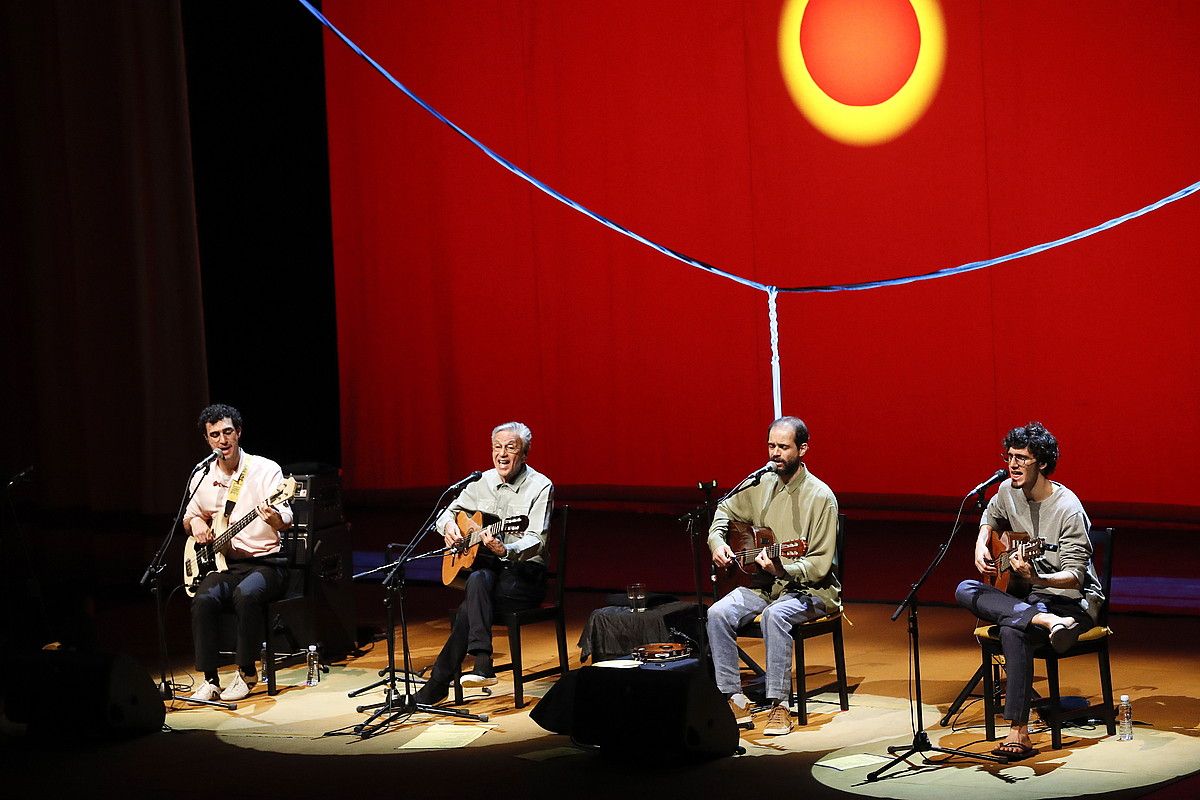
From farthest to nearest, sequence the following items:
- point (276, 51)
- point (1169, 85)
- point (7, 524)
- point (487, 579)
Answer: point (276, 51)
point (7, 524)
point (1169, 85)
point (487, 579)

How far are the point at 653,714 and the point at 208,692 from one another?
2213mm

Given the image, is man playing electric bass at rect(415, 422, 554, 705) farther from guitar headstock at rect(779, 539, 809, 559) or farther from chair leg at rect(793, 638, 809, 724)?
chair leg at rect(793, 638, 809, 724)

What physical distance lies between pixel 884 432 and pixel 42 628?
450 centimetres

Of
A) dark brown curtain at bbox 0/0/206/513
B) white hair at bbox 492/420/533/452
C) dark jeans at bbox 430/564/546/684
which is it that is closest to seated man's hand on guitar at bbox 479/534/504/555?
dark jeans at bbox 430/564/546/684

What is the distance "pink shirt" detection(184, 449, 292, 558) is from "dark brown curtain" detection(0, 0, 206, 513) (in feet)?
10.2

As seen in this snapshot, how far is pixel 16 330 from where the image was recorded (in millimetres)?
9492

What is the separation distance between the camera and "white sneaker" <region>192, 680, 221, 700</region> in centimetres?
614

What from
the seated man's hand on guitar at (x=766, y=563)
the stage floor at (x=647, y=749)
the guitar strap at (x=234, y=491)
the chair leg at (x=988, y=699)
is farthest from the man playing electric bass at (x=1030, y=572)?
the guitar strap at (x=234, y=491)

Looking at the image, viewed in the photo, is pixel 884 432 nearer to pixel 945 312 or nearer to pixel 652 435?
pixel 945 312

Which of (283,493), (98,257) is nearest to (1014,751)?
(283,493)

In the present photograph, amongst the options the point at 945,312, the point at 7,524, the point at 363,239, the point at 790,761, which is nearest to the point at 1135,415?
the point at 945,312

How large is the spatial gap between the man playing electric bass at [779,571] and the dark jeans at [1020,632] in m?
0.69

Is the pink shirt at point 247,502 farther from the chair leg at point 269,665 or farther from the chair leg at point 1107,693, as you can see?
the chair leg at point 1107,693

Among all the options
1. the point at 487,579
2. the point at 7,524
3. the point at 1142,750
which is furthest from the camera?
the point at 7,524
